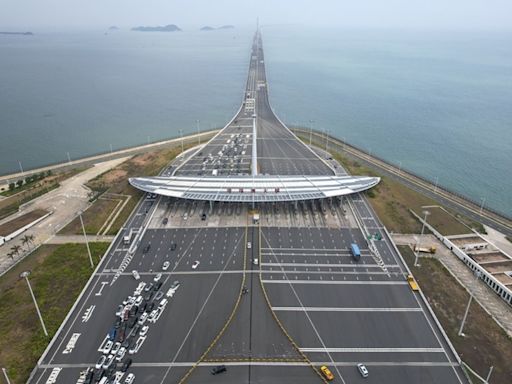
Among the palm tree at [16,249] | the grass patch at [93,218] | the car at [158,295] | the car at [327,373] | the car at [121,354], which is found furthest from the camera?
the grass patch at [93,218]

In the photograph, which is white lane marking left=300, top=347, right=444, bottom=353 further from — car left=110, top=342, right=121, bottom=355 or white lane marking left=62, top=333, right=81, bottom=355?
white lane marking left=62, top=333, right=81, bottom=355

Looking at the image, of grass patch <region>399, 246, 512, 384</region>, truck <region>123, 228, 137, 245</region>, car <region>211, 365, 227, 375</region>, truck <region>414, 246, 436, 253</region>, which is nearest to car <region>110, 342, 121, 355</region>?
car <region>211, 365, 227, 375</region>

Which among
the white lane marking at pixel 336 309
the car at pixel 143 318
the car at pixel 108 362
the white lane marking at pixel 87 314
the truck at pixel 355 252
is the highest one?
the truck at pixel 355 252

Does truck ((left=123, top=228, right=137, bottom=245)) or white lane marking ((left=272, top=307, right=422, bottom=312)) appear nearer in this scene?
white lane marking ((left=272, top=307, right=422, bottom=312))

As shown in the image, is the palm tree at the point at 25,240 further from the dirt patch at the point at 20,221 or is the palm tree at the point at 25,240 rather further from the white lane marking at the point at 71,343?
the white lane marking at the point at 71,343

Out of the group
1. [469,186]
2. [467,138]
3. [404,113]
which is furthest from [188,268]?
[404,113]

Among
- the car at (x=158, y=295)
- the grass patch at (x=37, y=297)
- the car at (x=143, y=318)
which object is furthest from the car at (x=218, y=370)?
the grass patch at (x=37, y=297)

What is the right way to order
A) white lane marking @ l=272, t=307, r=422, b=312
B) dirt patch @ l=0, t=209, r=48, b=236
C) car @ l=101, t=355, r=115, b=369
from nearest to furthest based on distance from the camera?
car @ l=101, t=355, r=115, b=369 → white lane marking @ l=272, t=307, r=422, b=312 → dirt patch @ l=0, t=209, r=48, b=236

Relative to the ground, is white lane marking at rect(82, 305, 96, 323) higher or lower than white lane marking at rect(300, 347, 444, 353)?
higher

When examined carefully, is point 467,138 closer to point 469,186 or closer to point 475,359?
point 469,186
